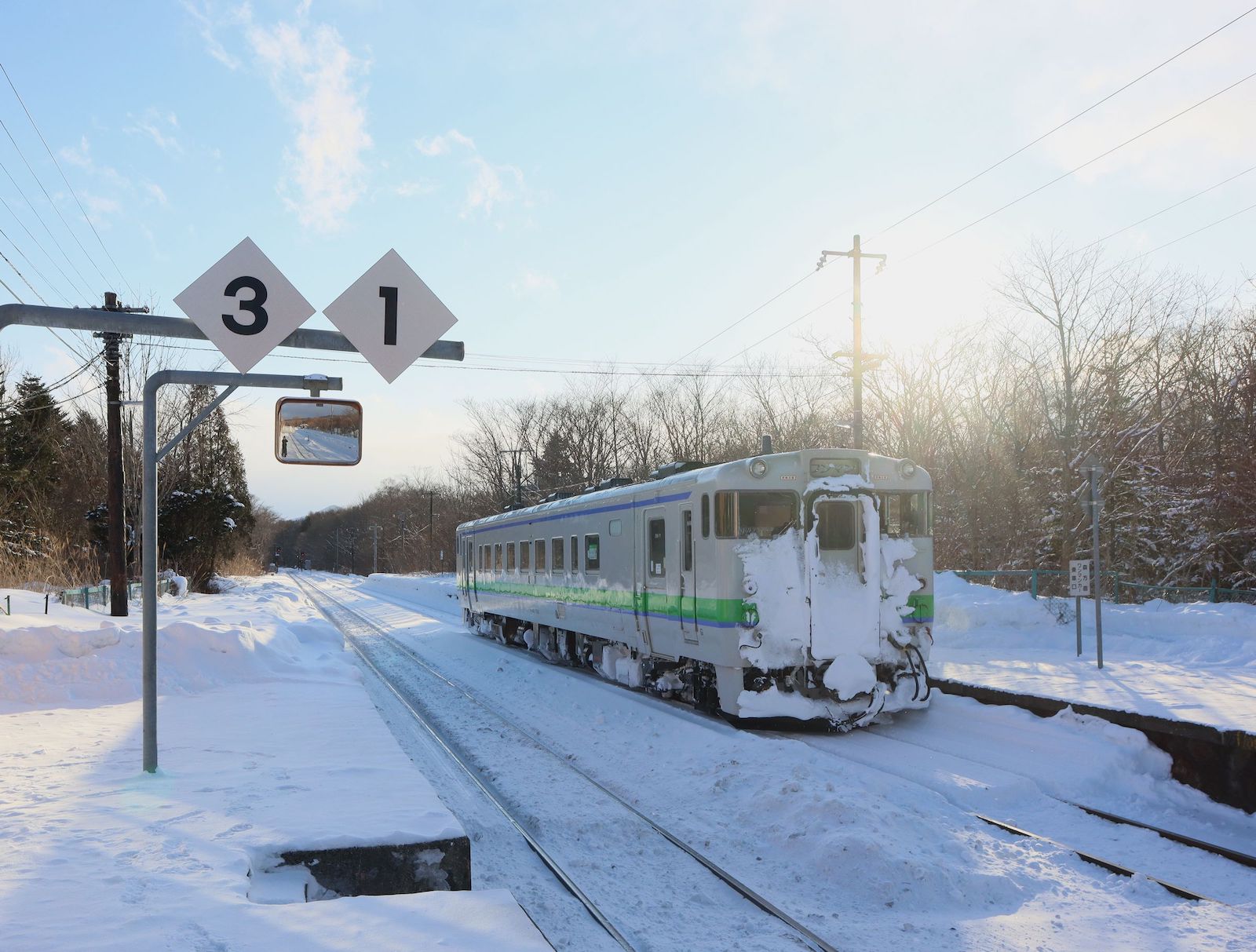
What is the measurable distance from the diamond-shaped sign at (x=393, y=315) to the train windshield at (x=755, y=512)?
5133mm

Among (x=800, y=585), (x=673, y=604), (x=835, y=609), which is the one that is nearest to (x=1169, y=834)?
(x=835, y=609)

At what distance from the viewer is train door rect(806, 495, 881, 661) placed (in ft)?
35.2

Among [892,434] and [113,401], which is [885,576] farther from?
[892,434]

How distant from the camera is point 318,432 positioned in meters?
7.13

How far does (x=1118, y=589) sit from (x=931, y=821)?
14270 millimetres

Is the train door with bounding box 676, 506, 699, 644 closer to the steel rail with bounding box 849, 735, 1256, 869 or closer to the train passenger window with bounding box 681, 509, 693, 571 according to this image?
the train passenger window with bounding box 681, 509, 693, 571

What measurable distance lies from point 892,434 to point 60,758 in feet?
105

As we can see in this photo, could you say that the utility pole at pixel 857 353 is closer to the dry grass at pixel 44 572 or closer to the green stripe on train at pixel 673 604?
the green stripe on train at pixel 673 604

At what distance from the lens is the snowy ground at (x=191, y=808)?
14.5ft

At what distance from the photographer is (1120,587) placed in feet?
65.1

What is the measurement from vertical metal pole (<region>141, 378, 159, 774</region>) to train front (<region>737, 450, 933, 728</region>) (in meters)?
5.99

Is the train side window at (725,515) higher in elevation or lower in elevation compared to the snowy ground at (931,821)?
higher

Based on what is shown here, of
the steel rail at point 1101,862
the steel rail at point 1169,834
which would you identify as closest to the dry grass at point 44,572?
the steel rail at point 1101,862

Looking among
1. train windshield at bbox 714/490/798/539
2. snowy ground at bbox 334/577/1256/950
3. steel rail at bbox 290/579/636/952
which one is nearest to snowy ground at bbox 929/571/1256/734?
snowy ground at bbox 334/577/1256/950
